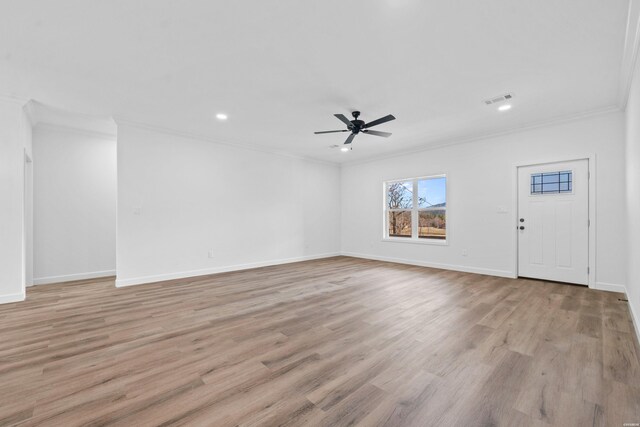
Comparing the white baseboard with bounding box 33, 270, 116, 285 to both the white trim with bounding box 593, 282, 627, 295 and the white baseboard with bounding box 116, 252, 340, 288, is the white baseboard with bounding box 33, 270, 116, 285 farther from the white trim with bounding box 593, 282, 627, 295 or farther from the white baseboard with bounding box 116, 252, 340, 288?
the white trim with bounding box 593, 282, 627, 295

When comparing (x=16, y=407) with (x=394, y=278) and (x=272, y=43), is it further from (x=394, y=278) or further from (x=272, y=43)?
(x=394, y=278)

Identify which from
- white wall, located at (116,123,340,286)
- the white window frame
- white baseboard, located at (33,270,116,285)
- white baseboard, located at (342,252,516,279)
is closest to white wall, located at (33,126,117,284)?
white baseboard, located at (33,270,116,285)

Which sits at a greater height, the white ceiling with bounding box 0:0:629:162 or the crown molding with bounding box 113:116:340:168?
the white ceiling with bounding box 0:0:629:162

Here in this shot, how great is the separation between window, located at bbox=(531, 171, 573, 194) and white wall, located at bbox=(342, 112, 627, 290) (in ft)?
0.89

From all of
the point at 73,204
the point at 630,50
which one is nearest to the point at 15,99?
the point at 73,204

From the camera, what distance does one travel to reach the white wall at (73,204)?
4.84m

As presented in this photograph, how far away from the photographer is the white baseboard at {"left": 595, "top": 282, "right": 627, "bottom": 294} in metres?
4.00

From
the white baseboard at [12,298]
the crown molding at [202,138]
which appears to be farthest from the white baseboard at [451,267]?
the white baseboard at [12,298]

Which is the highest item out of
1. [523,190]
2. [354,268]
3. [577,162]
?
[577,162]

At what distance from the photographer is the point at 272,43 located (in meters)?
2.55

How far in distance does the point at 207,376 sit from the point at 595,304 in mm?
4517

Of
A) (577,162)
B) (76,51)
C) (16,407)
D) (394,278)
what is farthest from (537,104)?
(16,407)

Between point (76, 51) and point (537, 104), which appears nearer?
point (76, 51)

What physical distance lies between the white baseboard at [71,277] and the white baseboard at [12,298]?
123cm
